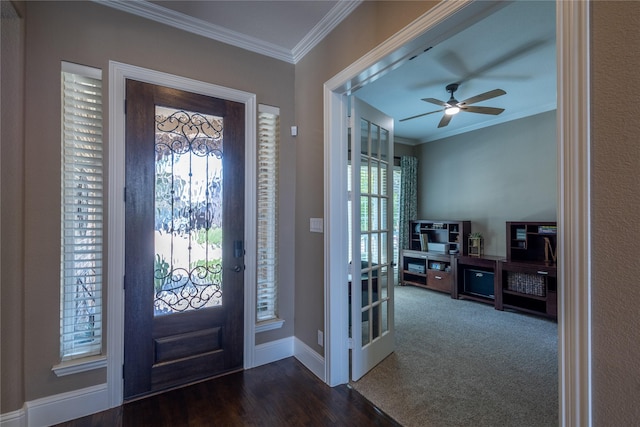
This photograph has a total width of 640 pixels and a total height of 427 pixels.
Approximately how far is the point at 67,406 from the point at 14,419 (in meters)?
0.25

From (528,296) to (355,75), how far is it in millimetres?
3810

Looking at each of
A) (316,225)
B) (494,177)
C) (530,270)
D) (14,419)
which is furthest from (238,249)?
(494,177)

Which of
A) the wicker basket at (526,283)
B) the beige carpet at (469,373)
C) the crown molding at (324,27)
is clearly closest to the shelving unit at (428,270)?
the wicker basket at (526,283)

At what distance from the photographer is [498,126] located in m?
5.00

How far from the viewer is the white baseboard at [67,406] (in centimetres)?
190

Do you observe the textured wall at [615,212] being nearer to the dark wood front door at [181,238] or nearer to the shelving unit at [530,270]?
the dark wood front door at [181,238]

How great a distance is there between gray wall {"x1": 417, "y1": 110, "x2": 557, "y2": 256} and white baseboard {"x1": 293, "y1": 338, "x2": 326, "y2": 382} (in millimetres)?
3814

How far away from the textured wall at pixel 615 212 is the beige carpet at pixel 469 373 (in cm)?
123

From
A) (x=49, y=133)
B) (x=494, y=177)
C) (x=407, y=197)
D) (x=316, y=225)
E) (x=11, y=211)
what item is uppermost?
(x=494, y=177)

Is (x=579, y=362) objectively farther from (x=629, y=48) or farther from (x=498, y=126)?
(x=498, y=126)

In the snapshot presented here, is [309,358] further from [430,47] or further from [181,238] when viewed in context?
[430,47]

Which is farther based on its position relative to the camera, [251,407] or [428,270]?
[428,270]

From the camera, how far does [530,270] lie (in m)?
4.01

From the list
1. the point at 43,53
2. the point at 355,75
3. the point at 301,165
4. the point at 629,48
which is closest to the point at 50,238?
the point at 43,53
